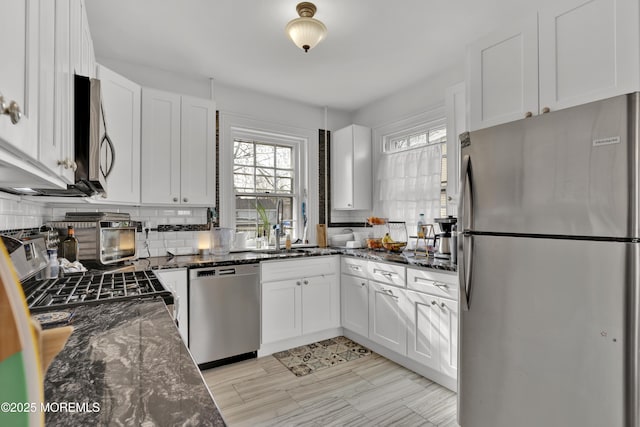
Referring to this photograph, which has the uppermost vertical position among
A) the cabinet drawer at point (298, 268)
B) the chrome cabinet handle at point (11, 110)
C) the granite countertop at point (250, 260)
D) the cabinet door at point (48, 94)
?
the cabinet door at point (48, 94)

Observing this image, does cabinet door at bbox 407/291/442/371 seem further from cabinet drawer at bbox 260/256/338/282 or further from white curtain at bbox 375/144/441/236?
white curtain at bbox 375/144/441/236

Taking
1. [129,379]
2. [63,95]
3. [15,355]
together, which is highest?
[63,95]

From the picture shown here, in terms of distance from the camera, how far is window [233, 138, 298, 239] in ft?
12.1

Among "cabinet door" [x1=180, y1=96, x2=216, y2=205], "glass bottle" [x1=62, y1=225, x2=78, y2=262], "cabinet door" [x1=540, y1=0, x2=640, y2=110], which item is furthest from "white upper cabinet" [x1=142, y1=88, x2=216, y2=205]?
"cabinet door" [x1=540, y1=0, x2=640, y2=110]

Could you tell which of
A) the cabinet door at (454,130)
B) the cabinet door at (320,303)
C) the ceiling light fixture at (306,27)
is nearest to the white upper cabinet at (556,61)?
the cabinet door at (454,130)

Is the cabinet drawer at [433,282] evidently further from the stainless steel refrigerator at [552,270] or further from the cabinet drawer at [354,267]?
→ the cabinet drawer at [354,267]

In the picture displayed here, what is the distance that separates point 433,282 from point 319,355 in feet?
4.17

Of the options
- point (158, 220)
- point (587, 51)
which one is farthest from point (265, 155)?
point (587, 51)

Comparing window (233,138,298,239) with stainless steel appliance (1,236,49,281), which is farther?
window (233,138,298,239)

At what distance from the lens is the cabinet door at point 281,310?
9.82ft

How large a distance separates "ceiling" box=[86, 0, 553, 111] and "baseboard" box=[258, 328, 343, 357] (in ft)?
8.20

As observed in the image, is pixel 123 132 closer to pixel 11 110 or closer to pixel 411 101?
pixel 11 110

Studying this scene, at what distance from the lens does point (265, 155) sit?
3.86 metres

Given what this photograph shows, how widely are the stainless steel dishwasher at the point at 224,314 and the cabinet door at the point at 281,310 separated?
8 centimetres
